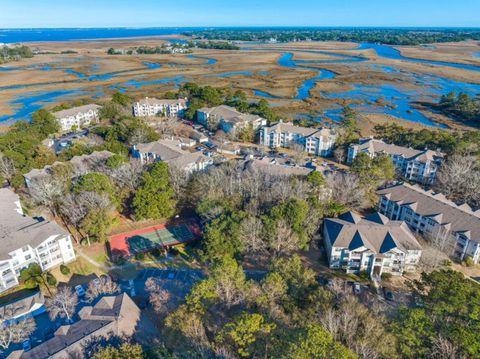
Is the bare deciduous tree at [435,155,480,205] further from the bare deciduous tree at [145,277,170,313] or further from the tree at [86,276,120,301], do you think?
the tree at [86,276,120,301]

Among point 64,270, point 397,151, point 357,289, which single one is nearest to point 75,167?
point 64,270

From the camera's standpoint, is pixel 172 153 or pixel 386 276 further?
pixel 172 153

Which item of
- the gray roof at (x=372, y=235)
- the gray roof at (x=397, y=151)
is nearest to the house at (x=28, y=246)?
the gray roof at (x=372, y=235)

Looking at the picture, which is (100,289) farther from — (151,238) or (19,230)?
(19,230)

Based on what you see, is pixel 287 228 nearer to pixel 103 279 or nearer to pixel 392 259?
pixel 392 259

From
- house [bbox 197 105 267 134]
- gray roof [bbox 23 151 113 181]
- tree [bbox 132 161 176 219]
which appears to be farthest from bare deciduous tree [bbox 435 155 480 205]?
gray roof [bbox 23 151 113 181]
